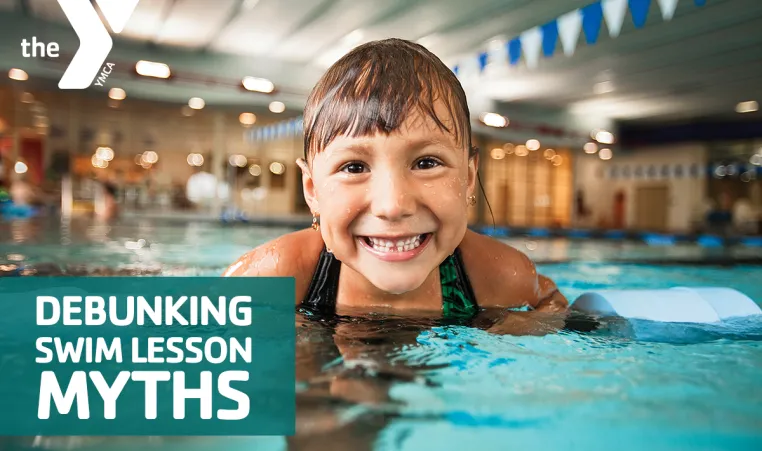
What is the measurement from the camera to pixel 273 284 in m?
2.03

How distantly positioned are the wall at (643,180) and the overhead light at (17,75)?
19.3m

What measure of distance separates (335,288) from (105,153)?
20.2m

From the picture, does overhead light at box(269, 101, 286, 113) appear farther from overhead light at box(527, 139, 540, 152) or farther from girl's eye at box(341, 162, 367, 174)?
girl's eye at box(341, 162, 367, 174)

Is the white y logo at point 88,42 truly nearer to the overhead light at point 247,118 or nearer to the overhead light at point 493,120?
the overhead light at point 247,118

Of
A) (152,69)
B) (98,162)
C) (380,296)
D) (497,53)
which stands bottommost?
(380,296)

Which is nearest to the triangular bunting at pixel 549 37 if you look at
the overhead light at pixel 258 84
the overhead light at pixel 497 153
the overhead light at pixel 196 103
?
the overhead light at pixel 258 84

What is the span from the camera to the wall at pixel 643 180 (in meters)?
23.0

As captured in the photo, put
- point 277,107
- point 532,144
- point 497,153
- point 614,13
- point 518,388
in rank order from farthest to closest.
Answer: point 497,153 → point 532,144 → point 277,107 → point 614,13 → point 518,388

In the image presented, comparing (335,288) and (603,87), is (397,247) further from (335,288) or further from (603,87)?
(603,87)

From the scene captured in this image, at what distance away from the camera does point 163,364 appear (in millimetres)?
1289

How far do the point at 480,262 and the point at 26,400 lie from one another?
Result: 1469 mm

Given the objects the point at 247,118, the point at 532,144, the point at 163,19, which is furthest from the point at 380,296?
Answer: the point at 532,144

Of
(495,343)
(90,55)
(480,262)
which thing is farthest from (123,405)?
(90,55)

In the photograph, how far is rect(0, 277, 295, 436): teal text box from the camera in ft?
3.36
